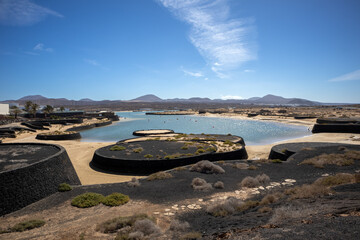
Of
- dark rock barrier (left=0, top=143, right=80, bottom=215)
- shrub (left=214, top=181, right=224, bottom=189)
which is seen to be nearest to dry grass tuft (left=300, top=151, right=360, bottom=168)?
shrub (left=214, top=181, right=224, bottom=189)

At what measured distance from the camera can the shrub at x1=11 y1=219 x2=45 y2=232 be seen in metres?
9.00

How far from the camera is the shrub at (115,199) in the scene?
36.9 feet

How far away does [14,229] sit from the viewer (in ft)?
29.6

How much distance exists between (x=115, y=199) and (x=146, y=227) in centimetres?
432

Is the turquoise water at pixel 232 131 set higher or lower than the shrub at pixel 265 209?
lower

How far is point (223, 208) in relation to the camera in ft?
31.9

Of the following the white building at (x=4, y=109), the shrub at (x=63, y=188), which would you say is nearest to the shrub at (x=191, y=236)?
the shrub at (x=63, y=188)

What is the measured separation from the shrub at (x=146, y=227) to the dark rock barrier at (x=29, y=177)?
7422mm

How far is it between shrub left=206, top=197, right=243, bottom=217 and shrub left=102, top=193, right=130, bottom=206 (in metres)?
4.49

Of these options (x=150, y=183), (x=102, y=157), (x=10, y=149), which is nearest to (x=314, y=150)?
(x=150, y=183)

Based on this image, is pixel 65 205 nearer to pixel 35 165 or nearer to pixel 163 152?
pixel 35 165

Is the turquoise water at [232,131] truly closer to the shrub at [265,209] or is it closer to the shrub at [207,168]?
the shrub at [207,168]

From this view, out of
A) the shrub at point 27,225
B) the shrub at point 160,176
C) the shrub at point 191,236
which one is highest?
the shrub at point 191,236

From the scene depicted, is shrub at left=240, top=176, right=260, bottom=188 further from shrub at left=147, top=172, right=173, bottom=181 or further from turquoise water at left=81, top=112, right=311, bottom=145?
turquoise water at left=81, top=112, right=311, bottom=145
